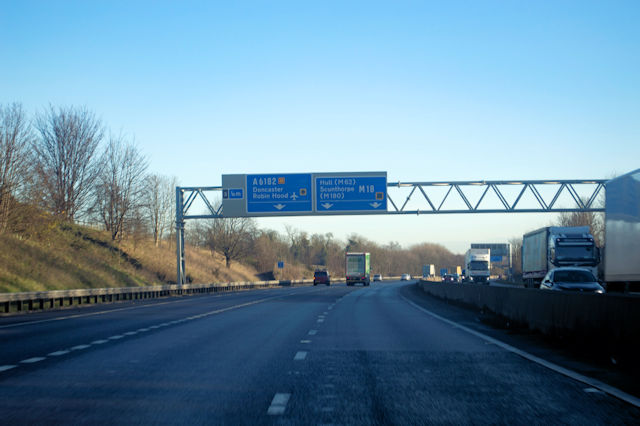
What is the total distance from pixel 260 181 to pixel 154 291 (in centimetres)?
1019

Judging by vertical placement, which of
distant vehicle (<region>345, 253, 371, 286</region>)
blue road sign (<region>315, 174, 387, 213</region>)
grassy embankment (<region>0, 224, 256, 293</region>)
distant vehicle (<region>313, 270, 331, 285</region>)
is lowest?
distant vehicle (<region>313, 270, 331, 285</region>)

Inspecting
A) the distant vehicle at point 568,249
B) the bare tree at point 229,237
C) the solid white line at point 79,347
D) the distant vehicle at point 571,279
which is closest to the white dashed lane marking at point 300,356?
the solid white line at point 79,347

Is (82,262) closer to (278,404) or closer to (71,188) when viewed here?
(71,188)

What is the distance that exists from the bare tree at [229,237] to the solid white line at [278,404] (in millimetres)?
96318

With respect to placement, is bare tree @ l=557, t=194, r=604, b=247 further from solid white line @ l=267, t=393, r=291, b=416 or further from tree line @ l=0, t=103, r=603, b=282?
solid white line @ l=267, t=393, r=291, b=416

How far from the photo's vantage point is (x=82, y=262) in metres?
50.3

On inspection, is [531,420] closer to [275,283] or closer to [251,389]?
[251,389]

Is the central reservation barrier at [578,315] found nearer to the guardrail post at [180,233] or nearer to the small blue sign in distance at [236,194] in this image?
the small blue sign in distance at [236,194]

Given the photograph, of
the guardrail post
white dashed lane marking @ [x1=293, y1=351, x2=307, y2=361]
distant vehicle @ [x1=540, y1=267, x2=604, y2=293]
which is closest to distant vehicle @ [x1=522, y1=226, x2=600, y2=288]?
distant vehicle @ [x1=540, y1=267, x2=604, y2=293]

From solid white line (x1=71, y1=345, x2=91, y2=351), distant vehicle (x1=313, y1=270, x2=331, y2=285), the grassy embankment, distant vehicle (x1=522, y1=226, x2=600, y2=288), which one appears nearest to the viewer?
solid white line (x1=71, y1=345, x2=91, y2=351)

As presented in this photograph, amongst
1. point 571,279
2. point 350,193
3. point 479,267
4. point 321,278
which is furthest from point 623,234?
point 321,278

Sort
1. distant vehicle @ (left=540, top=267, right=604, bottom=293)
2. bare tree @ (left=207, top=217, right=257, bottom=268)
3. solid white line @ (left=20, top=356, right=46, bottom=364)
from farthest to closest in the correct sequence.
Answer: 1. bare tree @ (left=207, top=217, right=257, bottom=268)
2. distant vehicle @ (left=540, top=267, right=604, bottom=293)
3. solid white line @ (left=20, top=356, right=46, bottom=364)

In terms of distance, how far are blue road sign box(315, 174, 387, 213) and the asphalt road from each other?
3098 centimetres

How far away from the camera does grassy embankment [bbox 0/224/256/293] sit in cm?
3781
